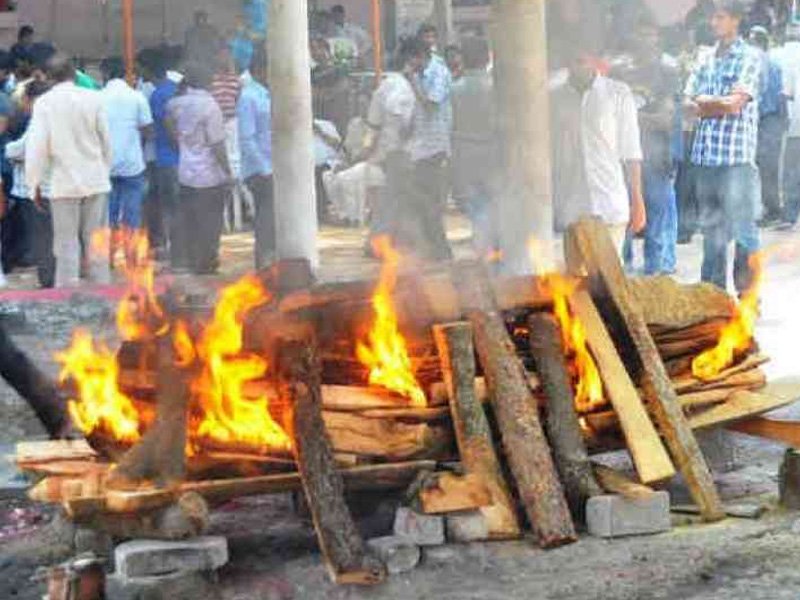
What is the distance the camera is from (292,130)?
1353 centimetres

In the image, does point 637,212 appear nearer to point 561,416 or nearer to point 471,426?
point 561,416

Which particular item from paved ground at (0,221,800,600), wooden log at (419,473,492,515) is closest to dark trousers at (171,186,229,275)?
paved ground at (0,221,800,600)

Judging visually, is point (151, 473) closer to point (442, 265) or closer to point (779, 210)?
point (442, 265)

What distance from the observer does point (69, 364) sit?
694 cm

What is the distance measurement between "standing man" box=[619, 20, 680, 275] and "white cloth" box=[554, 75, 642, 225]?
71.1 inches

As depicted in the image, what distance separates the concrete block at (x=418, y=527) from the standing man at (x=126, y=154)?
29.2 ft

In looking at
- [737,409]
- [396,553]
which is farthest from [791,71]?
[396,553]

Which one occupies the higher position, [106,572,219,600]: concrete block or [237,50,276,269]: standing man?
[237,50,276,269]: standing man

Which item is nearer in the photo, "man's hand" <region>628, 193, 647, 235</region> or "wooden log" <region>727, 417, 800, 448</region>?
"wooden log" <region>727, 417, 800, 448</region>

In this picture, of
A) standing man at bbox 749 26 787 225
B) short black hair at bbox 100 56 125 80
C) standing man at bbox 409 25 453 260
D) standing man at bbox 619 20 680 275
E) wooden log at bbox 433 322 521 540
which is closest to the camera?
wooden log at bbox 433 322 521 540

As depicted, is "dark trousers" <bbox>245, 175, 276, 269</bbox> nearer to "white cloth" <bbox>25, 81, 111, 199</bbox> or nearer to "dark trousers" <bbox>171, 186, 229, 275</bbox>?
"dark trousers" <bbox>171, 186, 229, 275</bbox>

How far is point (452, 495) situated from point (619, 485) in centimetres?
69

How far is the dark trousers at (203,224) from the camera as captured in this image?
49.8ft

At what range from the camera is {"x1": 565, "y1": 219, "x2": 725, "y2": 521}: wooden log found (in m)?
6.70
